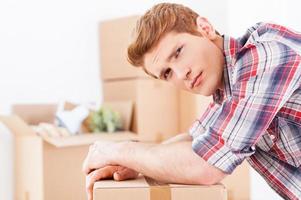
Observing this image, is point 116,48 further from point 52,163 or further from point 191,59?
point 191,59

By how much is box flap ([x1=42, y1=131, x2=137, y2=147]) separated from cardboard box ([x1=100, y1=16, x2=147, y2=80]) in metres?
0.35

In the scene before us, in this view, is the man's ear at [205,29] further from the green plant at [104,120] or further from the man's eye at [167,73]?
the green plant at [104,120]

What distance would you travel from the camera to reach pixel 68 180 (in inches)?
81.4

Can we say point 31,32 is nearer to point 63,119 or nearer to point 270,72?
point 63,119

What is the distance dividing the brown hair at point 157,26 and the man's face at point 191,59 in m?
0.01

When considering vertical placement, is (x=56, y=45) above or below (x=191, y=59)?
below

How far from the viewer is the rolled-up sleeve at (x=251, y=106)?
0.85m

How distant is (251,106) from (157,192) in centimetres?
25

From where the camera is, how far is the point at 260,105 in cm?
85

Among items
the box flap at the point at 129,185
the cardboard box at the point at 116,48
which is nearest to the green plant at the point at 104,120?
the cardboard box at the point at 116,48

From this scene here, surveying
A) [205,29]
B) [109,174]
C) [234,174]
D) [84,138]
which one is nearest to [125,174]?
[109,174]

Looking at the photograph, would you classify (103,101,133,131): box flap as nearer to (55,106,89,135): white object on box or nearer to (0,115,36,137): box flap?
(55,106,89,135): white object on box

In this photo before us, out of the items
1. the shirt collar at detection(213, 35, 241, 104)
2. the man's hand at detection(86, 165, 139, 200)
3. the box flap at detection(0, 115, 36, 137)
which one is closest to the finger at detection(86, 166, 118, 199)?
the man's hand at detection(86, 165, 139, 200)

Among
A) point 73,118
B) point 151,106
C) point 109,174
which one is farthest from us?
point 151,106
